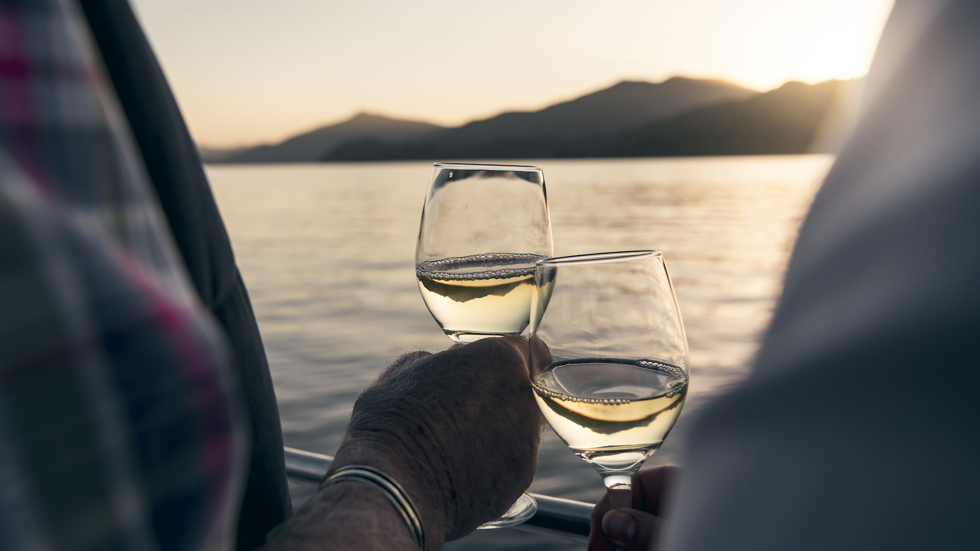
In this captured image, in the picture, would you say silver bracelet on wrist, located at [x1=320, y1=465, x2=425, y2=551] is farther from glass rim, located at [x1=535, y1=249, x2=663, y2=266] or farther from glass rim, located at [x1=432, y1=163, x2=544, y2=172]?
glass rim, located at [x1=432, y1=163, x2=544, y2=172]

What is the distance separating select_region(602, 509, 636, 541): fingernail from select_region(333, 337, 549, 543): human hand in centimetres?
14

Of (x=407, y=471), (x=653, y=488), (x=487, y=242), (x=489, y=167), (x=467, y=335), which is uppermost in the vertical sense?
(x=489, y=167)

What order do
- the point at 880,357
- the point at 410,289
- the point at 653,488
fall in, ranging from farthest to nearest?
the point at 410,289 < the point at 653,488 < the point at 880,357

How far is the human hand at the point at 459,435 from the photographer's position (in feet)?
3.33

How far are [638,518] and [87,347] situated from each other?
2.76 ft

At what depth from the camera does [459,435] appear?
1.03 metres

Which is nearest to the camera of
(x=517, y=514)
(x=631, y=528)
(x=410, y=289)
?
(x=631, y=528)

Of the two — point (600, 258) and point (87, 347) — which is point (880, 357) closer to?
point (87, 347)

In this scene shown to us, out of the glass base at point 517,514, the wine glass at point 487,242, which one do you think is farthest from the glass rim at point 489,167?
the glass base at point 517,514

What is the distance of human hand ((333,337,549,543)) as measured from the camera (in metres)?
1.01

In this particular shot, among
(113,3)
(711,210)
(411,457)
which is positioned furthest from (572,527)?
(711,210)

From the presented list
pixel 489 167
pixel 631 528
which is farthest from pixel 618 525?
pixel 489 167

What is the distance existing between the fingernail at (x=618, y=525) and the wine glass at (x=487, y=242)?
0.24 metres

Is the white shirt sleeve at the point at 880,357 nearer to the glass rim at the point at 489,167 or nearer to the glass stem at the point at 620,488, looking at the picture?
the glass stem at the point at 620,488
